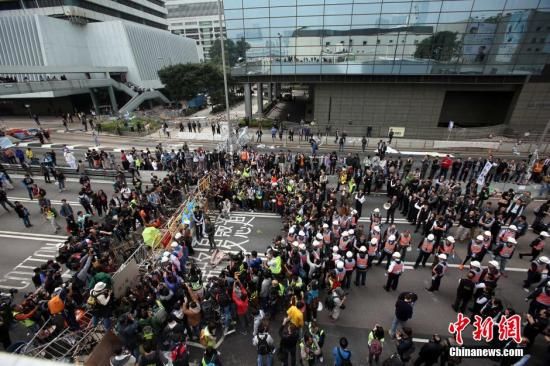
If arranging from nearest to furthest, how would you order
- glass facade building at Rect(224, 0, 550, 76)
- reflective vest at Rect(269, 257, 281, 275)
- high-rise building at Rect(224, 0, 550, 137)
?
reflective vest at Rect(269, 257, 281, 275)
glass facade building at Rect(224, 0, 550, 76)
high-rise building at Rect(224, 0, 550, 137)

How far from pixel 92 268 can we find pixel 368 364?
Result: 353 inches

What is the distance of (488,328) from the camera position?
753 cm

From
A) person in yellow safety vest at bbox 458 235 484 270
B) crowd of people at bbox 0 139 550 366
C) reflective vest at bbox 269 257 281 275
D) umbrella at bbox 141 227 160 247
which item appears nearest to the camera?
crowd of people at bbox 0 139 550 366

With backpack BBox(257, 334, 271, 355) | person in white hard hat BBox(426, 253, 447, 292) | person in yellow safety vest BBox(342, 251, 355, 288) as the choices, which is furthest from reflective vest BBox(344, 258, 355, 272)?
backpack BBox(257, 334, 271, 355)

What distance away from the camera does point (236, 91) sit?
6825cm

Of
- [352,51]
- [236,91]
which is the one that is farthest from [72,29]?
[352,51]

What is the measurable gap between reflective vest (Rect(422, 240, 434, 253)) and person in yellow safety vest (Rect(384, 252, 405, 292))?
68.7 inches

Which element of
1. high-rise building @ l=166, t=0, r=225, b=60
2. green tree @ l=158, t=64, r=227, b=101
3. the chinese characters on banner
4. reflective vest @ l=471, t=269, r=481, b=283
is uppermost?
high-rise building @ l=166, t=0, r=225, b=60

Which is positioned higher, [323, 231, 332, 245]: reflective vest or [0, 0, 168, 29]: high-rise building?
[0, 0, 168, 29]: high-rise building

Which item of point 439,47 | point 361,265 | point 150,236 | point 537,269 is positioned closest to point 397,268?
point 361,265

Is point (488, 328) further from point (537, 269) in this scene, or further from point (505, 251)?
point (505, 251)

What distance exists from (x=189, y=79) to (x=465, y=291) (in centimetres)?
4790

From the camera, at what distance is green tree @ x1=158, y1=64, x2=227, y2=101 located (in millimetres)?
46844

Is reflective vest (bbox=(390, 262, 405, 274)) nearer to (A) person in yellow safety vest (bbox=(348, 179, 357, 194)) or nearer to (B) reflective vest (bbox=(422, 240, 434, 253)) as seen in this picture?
(B) reflective vest (bbox=(422, 240, 434, 253))
